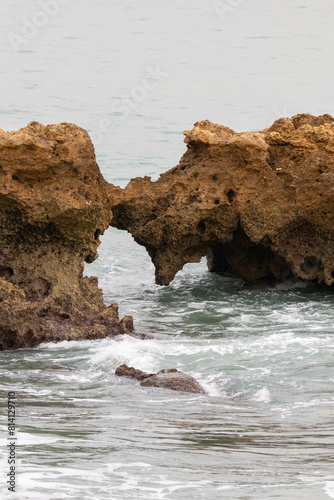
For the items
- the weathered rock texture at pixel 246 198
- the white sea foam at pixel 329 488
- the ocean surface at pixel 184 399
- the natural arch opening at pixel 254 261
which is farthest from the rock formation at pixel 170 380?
the natural arch opening at pixel 254 261

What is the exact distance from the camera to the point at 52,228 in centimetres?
1223

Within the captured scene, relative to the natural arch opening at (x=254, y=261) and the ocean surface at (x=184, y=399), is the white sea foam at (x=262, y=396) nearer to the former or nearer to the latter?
the ocean surface at (x=184, y=399)

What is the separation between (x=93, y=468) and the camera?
6.38m

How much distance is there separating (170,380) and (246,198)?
17.2 feet

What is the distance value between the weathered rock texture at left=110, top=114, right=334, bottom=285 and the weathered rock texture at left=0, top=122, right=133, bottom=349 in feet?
5.59

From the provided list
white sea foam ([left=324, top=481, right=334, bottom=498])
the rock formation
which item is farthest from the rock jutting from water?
white sea foam ([left=324, top=481, right=334, bottom=498])

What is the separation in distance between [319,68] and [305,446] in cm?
3644

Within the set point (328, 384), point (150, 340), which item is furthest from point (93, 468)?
point (150, 340)

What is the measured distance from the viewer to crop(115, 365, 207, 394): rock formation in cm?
905

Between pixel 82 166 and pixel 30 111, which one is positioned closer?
pixel 82 166

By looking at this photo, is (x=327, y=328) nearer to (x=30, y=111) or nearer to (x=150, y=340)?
(x=150, y=340)

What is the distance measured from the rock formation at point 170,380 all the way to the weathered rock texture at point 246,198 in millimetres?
4560

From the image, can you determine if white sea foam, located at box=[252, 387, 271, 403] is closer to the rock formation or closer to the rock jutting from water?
the rock formation

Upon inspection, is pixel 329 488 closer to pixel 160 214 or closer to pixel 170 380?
pixel 170 380
